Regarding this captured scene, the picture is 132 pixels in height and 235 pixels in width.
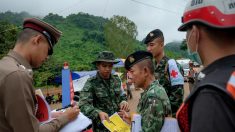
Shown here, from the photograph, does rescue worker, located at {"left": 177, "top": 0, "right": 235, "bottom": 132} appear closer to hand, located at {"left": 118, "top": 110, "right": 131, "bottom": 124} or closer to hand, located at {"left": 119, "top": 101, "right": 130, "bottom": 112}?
hand, located at {"left": 118, "top": 110, "right": 131, "bottom": 124}

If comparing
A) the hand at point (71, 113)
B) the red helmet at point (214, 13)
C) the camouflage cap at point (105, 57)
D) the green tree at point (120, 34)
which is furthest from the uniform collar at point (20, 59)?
the green tree at point (120, 34)

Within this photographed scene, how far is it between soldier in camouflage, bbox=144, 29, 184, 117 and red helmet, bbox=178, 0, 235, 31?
2646mm

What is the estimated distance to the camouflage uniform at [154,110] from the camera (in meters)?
2.53

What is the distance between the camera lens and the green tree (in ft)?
150

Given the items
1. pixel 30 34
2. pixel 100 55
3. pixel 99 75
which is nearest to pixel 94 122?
pixel 99 75

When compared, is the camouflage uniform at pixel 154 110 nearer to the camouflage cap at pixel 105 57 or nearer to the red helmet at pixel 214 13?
the red helmet at pixel 214 13

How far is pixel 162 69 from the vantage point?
13.4 ft

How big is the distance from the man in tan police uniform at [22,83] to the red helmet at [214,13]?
1.16 m

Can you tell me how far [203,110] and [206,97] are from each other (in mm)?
48

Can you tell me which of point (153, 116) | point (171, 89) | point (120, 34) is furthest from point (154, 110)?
point (120, 34)

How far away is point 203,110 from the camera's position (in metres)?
1.06

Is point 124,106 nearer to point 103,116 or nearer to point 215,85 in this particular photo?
point 103,116

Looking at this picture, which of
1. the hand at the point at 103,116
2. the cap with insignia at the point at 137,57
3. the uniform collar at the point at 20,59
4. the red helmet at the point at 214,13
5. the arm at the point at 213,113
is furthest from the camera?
the hand at the point at 103,116

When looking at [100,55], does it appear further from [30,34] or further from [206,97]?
[206,97]
